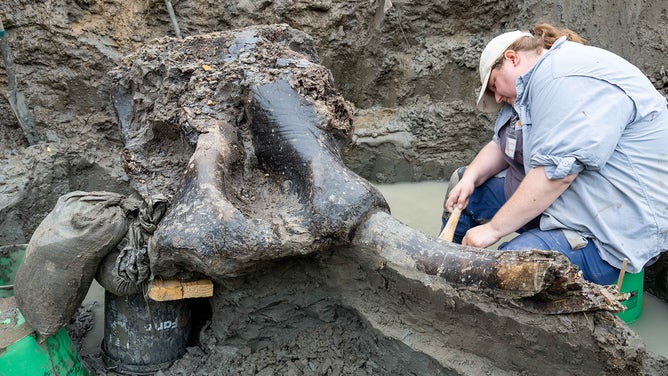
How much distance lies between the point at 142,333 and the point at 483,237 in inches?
53.0

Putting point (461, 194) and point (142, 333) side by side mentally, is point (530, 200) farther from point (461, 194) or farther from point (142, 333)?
point (142, 333)

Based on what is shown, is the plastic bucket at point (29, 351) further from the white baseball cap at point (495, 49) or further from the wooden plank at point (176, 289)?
the white baseball cap at point (495, 49)

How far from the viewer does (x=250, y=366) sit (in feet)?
7.13

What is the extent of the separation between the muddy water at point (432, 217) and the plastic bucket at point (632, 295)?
2.4 inches

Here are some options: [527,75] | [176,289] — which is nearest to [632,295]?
[527,75]

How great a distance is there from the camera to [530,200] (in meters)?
2.17

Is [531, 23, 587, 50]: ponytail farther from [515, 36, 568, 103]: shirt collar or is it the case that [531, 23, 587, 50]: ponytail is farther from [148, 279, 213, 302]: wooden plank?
[148, 279, 213, 302]: wooden plank

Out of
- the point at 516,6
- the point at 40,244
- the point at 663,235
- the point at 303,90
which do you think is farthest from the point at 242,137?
the point at 516,6

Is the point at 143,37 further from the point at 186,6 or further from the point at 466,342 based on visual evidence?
the point at 466,342

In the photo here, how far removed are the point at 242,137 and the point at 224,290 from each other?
61cm

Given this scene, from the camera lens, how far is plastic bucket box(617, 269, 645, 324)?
242cm

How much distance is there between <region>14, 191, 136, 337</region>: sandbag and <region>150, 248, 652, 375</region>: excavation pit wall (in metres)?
0.43

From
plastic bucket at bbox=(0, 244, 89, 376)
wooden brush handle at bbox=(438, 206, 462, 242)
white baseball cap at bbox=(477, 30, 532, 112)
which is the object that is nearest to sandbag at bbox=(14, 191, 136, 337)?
plastic bucket at bbox=(0, 244, 89, 376)

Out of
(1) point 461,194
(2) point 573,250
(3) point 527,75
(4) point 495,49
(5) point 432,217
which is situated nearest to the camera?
(2) point 573,250
